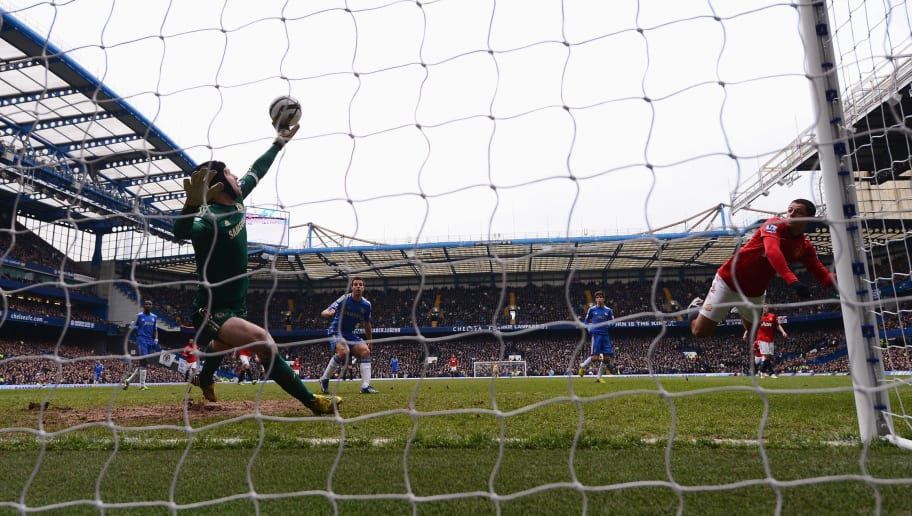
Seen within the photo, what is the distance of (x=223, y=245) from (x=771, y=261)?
418 centimetres

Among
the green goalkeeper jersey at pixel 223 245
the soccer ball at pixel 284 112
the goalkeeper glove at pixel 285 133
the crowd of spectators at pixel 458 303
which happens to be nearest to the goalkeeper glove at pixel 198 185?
the green goalkeeper jersey at pixel 223 245

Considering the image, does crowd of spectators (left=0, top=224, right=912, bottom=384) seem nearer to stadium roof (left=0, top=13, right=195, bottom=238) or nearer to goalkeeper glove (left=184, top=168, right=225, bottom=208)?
stadium roof (left=0, top=13, right=195, bottom=238)

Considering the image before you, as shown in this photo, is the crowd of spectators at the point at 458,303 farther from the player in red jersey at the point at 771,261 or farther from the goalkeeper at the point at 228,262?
the goalkeeper at the point at 228,262

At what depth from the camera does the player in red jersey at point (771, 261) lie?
418 cm

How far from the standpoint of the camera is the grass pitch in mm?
2656

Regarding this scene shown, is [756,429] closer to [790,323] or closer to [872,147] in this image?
[872,147]

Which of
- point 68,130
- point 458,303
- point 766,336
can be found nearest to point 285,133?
point 766,336

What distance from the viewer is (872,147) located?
5.20 meters

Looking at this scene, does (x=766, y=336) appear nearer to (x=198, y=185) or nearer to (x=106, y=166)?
(x=198, y=185)

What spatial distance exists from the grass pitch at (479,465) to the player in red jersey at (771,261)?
96cm

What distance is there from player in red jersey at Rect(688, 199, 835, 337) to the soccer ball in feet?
11.0

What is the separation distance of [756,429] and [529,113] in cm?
343

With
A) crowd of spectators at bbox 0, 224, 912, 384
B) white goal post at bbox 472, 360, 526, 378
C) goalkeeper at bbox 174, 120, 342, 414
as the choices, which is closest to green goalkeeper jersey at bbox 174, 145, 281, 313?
goalkeeper at bbox 174, 120, 342, 414

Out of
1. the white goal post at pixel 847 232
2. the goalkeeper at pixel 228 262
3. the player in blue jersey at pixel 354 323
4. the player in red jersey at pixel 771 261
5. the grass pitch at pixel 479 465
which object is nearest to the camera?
the grass pitch at pixel 479 465
